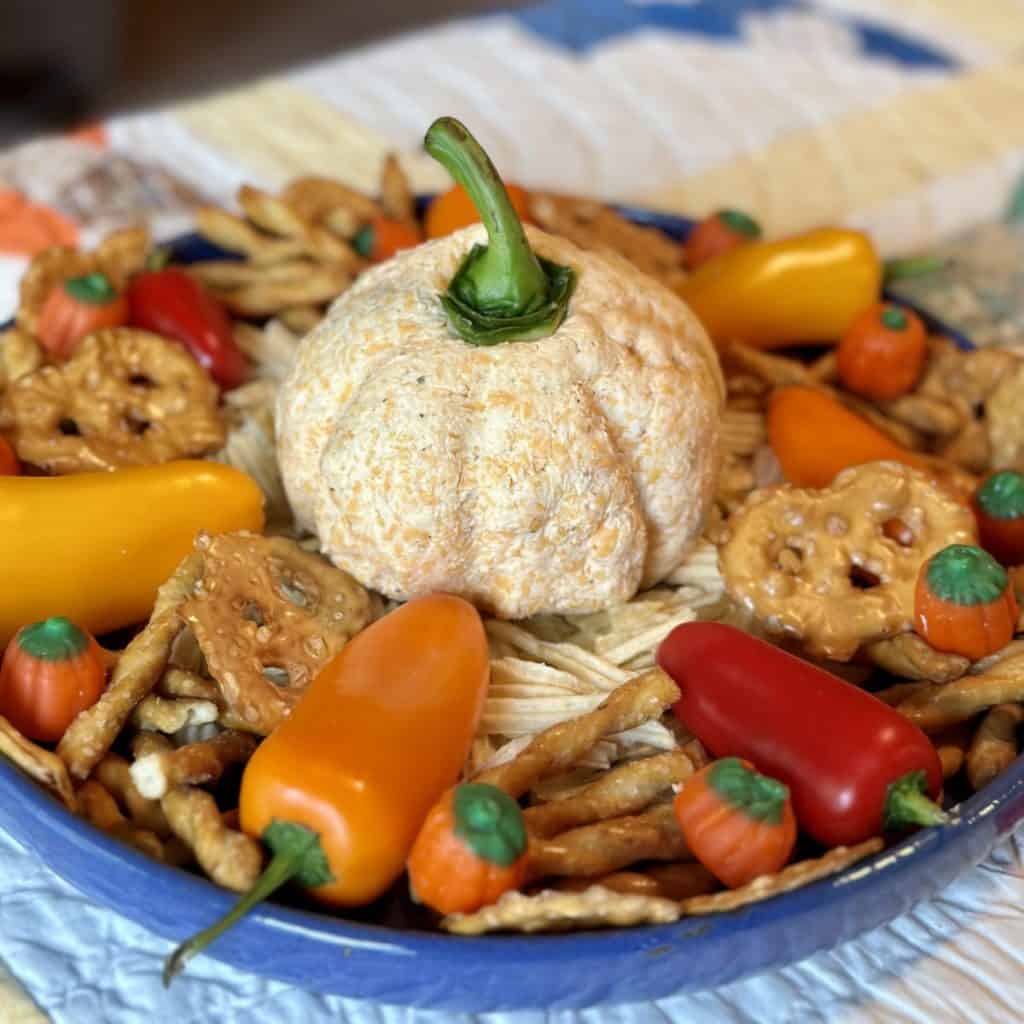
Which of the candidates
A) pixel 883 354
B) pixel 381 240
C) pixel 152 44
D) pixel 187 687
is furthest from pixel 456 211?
pixel 152 44

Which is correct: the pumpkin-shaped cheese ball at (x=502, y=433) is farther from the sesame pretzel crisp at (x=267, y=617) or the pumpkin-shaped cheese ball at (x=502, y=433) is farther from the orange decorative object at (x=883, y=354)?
the orange decorative object at (x=883, y=354)

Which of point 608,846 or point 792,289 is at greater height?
point 792,289

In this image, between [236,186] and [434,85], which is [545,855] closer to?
[236,186]

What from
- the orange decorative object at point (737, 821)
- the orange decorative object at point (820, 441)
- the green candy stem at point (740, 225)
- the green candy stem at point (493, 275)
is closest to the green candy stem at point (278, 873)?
the orange decorative object at point (737, 821)

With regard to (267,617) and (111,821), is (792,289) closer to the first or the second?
(267,617)

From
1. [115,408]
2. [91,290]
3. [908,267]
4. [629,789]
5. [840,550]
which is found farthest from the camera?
[908,267]

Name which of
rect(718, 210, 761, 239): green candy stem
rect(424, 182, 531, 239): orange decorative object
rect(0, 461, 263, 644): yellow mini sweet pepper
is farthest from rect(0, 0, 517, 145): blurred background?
rect(0, 461, 263, 644): yellow mini sweet pepper

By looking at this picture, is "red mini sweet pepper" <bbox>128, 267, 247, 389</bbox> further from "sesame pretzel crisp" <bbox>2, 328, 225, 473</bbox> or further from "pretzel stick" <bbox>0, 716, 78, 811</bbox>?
"pretzel stick" <bbox>0, 716, 78, 811</bbox>
